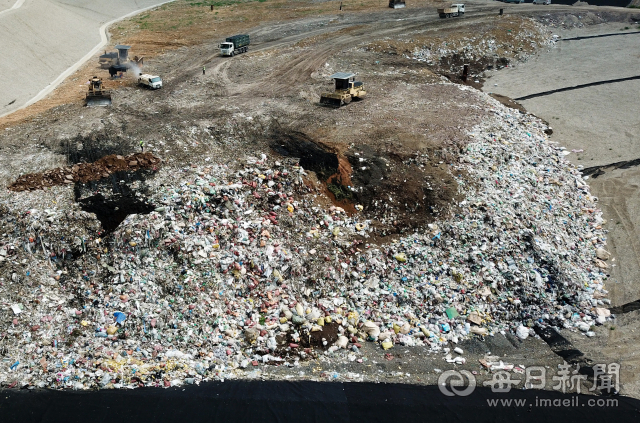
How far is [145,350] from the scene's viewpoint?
1379 cm

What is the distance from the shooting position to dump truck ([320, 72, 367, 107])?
968 inches

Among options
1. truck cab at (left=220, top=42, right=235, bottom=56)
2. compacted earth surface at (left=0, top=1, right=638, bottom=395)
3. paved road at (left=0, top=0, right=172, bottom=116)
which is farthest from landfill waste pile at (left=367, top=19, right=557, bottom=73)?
paved road at (left=0, top=0, right=172, bottom=116)

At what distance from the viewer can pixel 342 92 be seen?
81.3 ft

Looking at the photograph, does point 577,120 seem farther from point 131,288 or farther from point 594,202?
point 131,288

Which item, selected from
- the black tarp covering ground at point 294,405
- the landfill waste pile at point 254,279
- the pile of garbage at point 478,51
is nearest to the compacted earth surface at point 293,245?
the landfill waste pile at point 254,279

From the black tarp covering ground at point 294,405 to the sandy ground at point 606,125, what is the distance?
8.37 feet

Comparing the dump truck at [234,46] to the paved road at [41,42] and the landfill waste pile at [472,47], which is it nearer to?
the landfill waste pile at [472,47]

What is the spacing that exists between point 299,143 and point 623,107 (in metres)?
19.3

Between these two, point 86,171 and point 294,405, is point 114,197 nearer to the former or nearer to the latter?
point 86,171

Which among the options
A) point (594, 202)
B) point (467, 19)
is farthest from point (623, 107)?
point (467, 19)

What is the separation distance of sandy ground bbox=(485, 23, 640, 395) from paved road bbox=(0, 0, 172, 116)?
90.1ft

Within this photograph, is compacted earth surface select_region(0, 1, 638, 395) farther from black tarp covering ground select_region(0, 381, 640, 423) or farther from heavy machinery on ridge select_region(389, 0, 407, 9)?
heavy machinery on ridge select_region(389, 0, 407, 9)

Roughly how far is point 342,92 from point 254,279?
503 inches

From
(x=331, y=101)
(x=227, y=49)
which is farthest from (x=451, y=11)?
(x=331, y=101)
